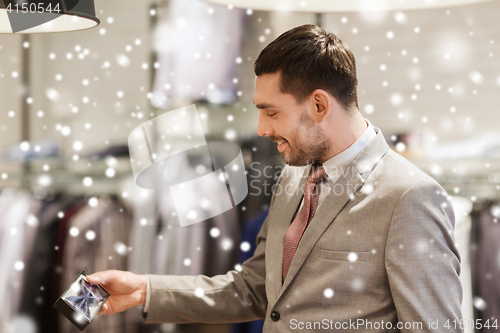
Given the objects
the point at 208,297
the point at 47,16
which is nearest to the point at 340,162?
the point at 208,297

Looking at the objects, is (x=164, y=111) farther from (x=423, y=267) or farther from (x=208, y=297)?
(x=423, y=267)

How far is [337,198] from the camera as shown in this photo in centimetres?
103

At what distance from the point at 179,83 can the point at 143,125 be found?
10.7 inches

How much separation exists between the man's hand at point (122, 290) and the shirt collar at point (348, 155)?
2.27 feet

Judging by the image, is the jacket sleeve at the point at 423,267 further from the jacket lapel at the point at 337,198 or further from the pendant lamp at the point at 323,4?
the pendant lamp at the point at 323,4

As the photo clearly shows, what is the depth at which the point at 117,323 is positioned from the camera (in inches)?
71.4

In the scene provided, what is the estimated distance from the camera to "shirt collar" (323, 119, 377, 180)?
1.09 m

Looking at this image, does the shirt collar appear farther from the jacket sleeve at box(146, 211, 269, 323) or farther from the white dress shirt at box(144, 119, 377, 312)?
the jacket sleeve at box(146, 211, 269, 323)

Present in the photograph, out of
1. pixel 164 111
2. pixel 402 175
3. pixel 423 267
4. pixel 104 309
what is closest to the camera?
pixel 423 267

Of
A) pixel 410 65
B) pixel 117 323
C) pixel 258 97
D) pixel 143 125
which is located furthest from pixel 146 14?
pixel 117 323

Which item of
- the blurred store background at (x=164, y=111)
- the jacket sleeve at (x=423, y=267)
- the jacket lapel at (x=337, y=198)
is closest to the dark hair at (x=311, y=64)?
the jacket lapel at (x=337, y=198)

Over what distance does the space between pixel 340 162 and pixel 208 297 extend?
24.0 inches

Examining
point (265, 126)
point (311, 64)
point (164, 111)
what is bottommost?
point (164, 111)

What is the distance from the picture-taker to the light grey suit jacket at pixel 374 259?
0.87 m
